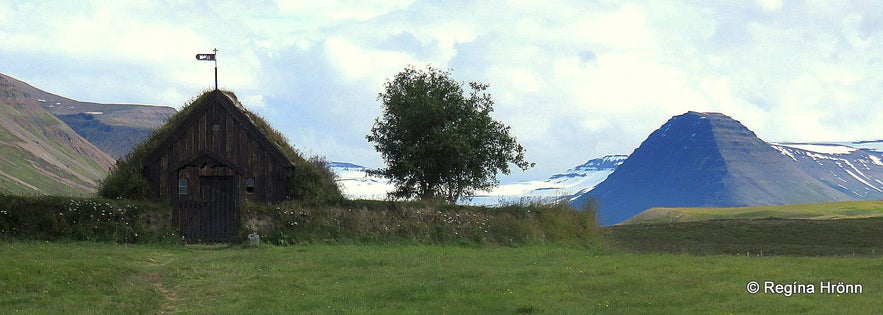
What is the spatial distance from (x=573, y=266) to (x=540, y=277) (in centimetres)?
351

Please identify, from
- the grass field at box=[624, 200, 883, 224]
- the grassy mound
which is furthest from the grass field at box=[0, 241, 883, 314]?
the grass field at box=[624, 200, 883, 224]

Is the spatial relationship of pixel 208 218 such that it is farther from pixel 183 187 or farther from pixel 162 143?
pixel 162 143

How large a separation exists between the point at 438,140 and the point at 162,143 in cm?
1950

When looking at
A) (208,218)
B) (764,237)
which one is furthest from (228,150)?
(764,237)

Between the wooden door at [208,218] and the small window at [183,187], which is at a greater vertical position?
the small window at [183,187]

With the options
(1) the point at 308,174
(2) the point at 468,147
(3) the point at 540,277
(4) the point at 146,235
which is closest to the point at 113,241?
(4) the point at 146,235

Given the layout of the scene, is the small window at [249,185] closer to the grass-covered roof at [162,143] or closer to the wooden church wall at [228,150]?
the wooden church wall at [228,150]

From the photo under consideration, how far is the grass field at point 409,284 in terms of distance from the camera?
21375mm

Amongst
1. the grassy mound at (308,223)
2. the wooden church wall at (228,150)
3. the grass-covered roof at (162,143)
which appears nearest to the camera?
the grassy mound at (308,223)

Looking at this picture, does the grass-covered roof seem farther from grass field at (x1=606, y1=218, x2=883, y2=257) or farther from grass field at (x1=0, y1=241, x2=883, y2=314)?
grass field at (x1=606, y1=218, x2=883, y2=257)

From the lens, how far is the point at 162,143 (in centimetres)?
5066

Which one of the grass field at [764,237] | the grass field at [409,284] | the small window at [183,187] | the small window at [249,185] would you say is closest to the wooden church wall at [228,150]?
the small window at [249,185]

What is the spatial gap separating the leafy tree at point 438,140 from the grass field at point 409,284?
2806 centimetres

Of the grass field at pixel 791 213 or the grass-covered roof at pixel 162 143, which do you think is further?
the grass field at pixel 791 213
